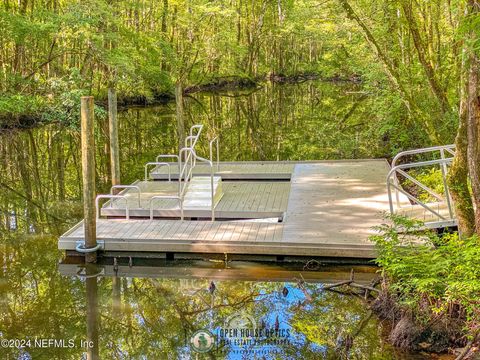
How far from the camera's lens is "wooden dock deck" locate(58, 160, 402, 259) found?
799 cm

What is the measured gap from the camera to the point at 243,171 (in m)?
13.0

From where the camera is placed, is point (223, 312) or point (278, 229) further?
point (278, 229)

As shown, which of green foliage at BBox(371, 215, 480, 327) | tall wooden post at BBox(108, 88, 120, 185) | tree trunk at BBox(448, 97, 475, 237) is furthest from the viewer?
tall wooden post at BBox(108, 88, 120, 185)

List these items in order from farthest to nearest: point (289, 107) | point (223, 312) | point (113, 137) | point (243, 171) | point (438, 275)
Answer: point (289, 107)
point (243, 171)
point (113, 137)
point (223, 312)
point (438, 275)

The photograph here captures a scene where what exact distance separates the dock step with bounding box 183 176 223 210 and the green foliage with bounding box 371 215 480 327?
12.9ft

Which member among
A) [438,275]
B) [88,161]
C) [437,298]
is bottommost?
[437,298]

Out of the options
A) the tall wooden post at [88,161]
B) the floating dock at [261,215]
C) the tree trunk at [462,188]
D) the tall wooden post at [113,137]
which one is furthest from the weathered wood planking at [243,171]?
the tree trunk at [462,188]

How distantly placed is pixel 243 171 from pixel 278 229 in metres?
4.51

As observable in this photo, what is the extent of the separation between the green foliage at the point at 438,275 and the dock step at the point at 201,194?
3937mm

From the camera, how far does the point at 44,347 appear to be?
19.8 feet

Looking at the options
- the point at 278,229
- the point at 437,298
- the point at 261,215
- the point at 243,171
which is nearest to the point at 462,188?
the point at 437,298

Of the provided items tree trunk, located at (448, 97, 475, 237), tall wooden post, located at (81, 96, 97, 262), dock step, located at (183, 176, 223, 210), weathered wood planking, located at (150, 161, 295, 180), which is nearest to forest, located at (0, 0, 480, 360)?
tree trunk, located at (448, 97, 475, 237)

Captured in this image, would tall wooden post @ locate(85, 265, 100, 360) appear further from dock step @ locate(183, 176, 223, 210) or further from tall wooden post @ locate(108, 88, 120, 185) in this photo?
tall wooden post @ locate(108, 88, 120, 185)

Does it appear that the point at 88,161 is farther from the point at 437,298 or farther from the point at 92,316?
the point at 437,298
